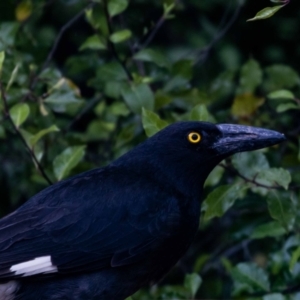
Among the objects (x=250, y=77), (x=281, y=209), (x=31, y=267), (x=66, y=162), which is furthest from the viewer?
(x=250, y=77)

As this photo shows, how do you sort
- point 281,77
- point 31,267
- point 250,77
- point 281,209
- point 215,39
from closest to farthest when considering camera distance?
point 31,267
point 281,209
point 250,77
point 281,77
point 215,39

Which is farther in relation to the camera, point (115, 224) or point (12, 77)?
point (12, 77)

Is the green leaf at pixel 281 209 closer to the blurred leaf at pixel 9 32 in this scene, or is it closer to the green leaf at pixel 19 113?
the green leaf at pixel 19 113

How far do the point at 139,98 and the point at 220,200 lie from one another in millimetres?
Result: 774

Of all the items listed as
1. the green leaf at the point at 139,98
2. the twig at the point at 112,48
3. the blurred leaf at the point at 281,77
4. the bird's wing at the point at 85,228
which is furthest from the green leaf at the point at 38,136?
the blurred leaf at the point at 281,77

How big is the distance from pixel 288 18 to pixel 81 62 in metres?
1.72

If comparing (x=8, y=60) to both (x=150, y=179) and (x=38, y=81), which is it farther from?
(x=150, y=179)

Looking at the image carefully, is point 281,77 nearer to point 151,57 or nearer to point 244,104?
point 244,104

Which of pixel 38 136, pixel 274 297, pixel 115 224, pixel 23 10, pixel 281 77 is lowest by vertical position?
pixel 274 297

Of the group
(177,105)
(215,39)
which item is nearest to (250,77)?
(177,105)

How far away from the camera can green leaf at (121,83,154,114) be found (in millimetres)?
5328

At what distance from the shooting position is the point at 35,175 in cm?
559

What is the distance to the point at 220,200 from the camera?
16.0ft

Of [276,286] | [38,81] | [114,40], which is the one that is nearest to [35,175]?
[38,81]
